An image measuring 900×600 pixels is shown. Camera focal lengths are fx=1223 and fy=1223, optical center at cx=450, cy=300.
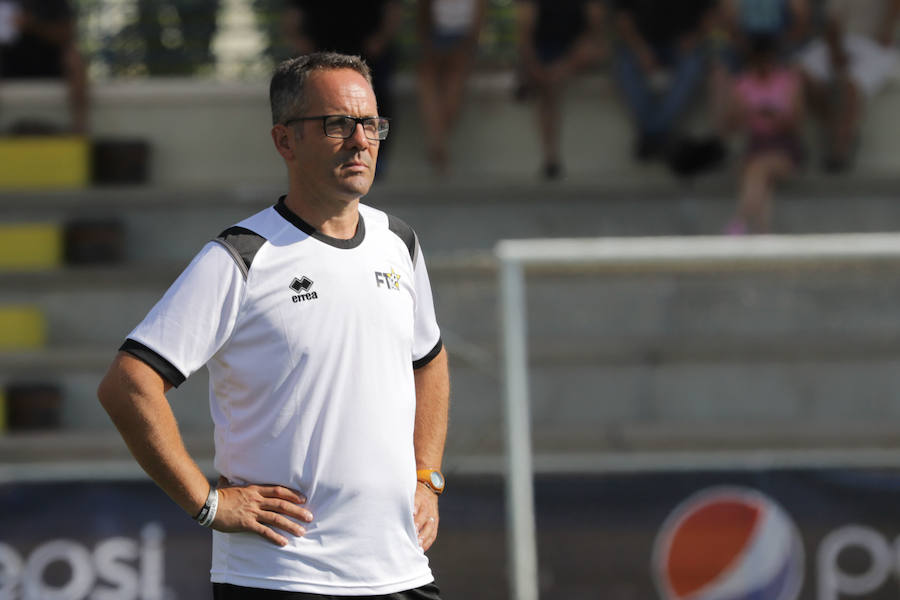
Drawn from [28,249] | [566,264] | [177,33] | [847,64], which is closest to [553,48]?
[847,64]

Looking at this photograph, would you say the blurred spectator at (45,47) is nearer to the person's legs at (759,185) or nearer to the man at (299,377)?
the person's legs at (759,185)

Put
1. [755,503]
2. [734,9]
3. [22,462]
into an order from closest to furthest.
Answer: [755,503] < [22,462] < [734,9]

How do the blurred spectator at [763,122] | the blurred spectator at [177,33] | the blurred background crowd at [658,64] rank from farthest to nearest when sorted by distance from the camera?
the blurred spectator at [177,33] < the blurred background crowd at [658,64] < the blurred spectator at [763,122]

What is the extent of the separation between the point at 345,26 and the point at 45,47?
2537 millimetres

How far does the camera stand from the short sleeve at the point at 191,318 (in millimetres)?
2496

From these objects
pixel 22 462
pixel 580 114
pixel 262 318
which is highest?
pixel 580 114

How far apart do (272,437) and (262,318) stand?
253mm

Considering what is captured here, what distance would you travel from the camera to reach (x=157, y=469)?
2.53 meters

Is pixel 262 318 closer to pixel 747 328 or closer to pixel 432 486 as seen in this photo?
pixel 432 486

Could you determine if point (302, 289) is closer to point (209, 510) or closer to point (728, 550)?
point (209, 510)

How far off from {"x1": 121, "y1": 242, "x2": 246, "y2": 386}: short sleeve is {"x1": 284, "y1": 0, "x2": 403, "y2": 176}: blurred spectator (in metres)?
5.69

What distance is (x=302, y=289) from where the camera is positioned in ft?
8.42

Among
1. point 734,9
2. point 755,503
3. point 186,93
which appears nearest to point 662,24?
point 734,9

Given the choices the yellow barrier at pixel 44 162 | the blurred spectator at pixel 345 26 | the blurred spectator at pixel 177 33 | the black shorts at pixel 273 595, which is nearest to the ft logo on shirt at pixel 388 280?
the black shorts at pixel 273 595
